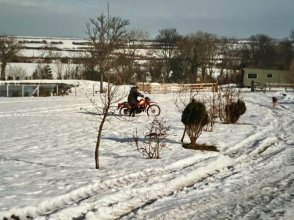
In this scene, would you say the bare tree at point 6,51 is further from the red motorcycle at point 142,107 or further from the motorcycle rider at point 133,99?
the motorcycle rider at point 133,99

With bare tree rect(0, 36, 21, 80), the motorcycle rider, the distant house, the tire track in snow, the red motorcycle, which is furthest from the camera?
the distant house

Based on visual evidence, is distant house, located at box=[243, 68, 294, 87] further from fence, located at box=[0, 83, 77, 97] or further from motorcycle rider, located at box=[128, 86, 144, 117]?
motorcycle rider, located at box=[128, 86, 144, 117]

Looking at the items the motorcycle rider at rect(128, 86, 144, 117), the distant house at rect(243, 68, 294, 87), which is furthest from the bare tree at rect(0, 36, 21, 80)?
the motorcycle rider at rect(128, 86, 144, 117)

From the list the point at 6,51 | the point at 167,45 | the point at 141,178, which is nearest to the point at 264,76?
the point at 167,45

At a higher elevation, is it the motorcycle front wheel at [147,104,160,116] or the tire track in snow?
the motorcycle front wheel at [147,104,160,116]

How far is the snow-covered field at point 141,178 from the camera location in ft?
25.2

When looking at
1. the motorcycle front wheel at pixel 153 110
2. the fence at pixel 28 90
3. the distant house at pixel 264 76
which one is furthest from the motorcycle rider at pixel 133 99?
the distant house at pixel 264 76

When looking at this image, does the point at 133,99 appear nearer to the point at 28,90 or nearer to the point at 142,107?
the point at 142,107

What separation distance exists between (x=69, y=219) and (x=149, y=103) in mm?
17196

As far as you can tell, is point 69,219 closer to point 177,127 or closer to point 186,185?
point 186,185

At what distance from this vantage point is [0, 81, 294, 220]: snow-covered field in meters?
7.67

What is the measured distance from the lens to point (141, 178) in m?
9.84

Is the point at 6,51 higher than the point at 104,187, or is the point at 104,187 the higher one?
the point at 6,51

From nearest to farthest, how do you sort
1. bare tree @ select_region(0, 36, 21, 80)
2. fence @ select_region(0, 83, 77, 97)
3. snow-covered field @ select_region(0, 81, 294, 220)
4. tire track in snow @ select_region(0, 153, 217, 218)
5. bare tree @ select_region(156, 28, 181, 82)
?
tire track in snow @ select_region(0, 153, 217, 218), snow-covered field @ select_region(0, 81, 294, 220), fence @ select_region(0, 83, 77, 97), bare tree @ select_region(0, 36, 21, 80), bare tree @ select_region(156, 28, 181, 82)
